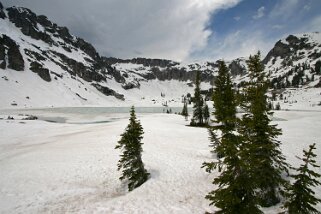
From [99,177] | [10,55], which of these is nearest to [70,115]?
[99,177]

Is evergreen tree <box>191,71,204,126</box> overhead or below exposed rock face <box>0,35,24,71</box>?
below

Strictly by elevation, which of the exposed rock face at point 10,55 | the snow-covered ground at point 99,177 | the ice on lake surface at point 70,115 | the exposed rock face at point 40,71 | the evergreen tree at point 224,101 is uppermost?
the exposed rock face at point 10,55

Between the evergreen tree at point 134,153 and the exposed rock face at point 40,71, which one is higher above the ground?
the exposed rock face at point 40,71

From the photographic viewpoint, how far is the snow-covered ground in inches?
547

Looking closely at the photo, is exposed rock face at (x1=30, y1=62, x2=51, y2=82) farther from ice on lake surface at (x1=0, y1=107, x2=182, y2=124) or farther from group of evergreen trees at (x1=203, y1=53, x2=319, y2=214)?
group of evergreen trees at (x1=203, y1=53, x2=319, y2=214)

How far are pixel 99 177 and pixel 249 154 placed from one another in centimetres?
1475

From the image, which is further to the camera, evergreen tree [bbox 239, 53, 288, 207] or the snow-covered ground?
the snow-covered ground

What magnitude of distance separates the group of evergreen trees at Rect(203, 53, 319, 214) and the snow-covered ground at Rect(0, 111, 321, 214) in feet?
7.31

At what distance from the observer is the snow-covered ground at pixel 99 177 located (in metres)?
13.9

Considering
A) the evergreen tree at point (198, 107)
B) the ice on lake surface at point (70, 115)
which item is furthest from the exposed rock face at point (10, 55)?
the evergreen tree at point (198, 107)

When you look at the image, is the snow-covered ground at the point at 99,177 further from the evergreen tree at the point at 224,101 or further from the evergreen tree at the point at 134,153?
the evergreen tree at the point at 224,101

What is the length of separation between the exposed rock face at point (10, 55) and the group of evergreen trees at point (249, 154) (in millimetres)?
180257

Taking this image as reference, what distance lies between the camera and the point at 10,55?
15725 cm

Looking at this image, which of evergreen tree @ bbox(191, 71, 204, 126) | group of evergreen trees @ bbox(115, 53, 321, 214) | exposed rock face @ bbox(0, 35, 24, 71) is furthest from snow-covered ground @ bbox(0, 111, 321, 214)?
exposed rock face @ bbox(0, 35, 24, 71)
